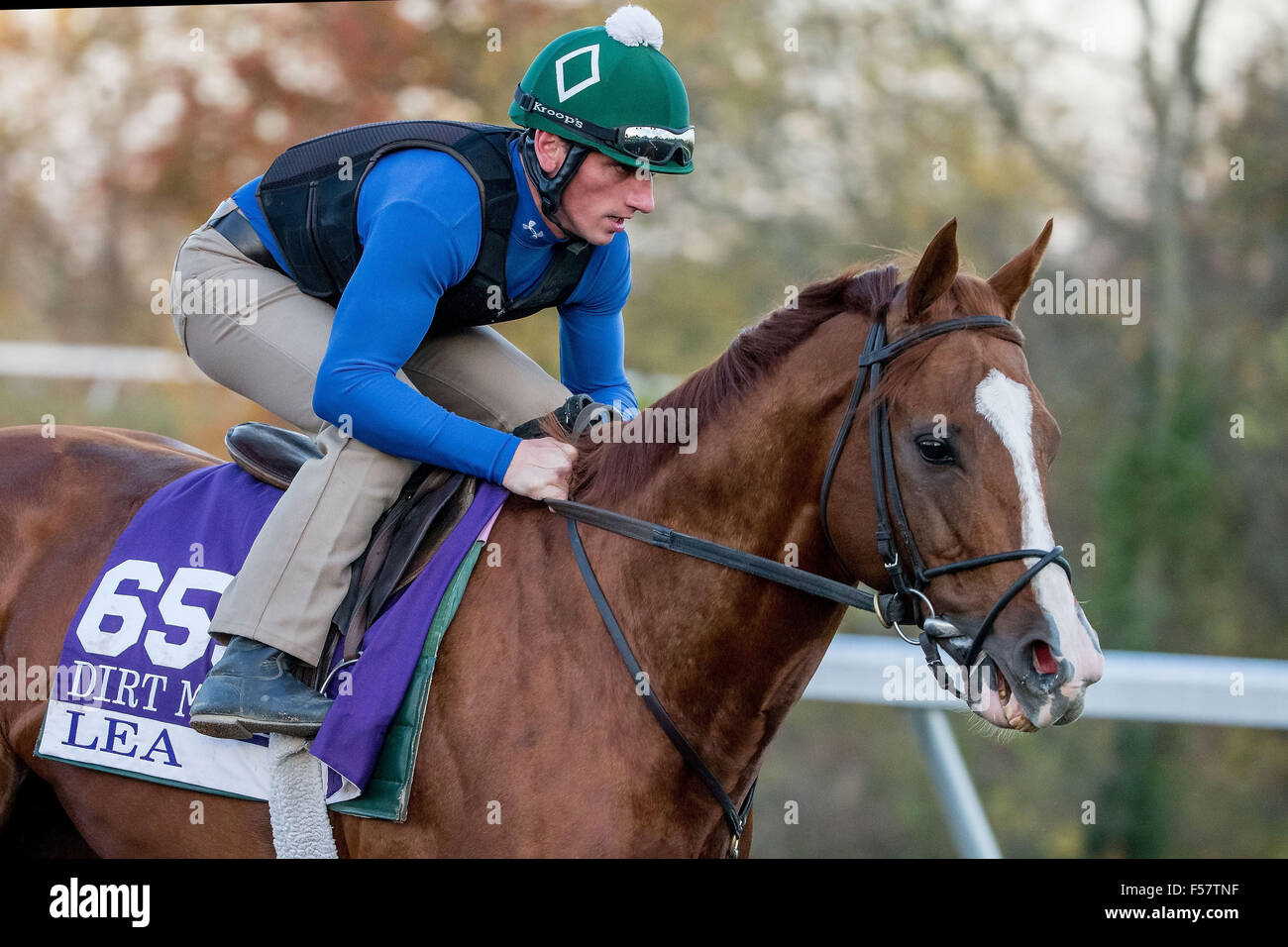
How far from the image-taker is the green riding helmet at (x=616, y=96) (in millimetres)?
2900

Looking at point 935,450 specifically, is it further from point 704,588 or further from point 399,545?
point 399,545

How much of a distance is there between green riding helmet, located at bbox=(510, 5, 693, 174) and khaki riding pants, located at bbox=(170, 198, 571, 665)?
0.69m

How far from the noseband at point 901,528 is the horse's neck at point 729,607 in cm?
13

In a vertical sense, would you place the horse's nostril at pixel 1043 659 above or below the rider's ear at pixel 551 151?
below

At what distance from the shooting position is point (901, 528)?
2.47 m

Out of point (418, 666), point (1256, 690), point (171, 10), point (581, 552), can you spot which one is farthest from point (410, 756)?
point (171, 10)

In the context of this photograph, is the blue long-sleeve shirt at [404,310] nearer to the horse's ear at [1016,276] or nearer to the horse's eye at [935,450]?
the horse's eye at [935,450]

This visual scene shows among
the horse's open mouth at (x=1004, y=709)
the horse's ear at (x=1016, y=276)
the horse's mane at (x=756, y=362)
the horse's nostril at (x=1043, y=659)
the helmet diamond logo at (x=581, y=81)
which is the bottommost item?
the horse's open mouth at (x=1004, y=709)

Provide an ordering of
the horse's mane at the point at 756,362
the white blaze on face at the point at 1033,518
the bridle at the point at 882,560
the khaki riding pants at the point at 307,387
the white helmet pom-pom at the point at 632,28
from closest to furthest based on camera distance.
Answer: the white blaze on face at the point at 1033,518
the bridle at the point at 882,560
the horse's mane at the point at 756,362
the khaki riding pants at the point at 307,387
the white helmet pom-pom at the point at 632,28

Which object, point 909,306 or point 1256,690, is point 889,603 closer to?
point 909,306

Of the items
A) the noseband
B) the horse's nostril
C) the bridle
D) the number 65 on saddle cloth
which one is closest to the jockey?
the number 65 on saddle cloth

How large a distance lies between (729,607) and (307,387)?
1281 mm

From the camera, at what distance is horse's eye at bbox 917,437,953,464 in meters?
2.43

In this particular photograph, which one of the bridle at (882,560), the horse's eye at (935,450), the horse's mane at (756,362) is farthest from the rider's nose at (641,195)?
the horse's eye at (935,450)
